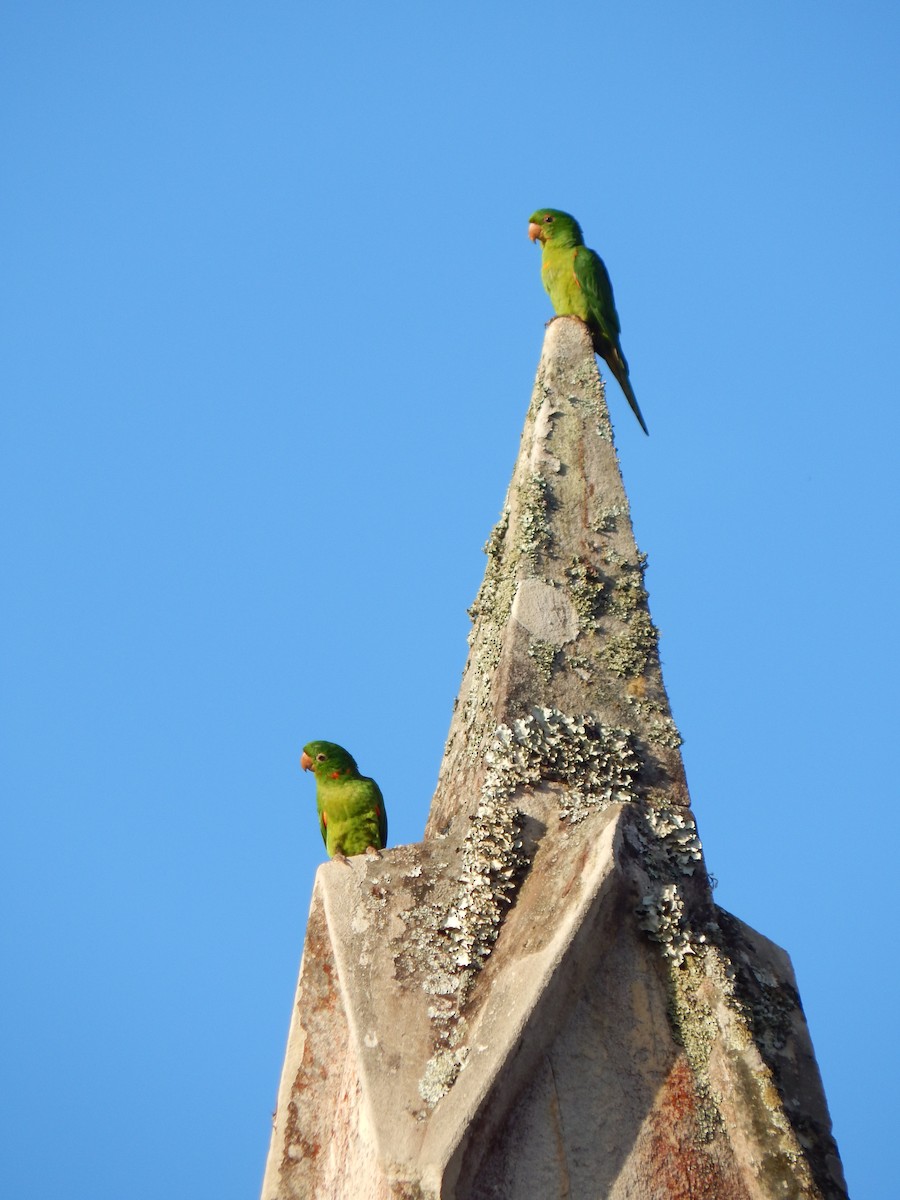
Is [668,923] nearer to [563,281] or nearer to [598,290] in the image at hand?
[598,290]

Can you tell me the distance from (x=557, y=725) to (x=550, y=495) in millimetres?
958

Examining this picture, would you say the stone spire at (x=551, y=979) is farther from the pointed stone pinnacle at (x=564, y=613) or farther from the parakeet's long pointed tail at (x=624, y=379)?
the parakeet's long pointed tail at (x=624, y=379)

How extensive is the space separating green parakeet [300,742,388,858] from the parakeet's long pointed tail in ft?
8.49

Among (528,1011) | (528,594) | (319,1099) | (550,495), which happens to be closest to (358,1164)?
(319,1099)

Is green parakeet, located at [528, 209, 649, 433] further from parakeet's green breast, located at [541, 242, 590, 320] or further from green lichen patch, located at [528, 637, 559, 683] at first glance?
green lichen patch, located at [528, 637, 559, 683]

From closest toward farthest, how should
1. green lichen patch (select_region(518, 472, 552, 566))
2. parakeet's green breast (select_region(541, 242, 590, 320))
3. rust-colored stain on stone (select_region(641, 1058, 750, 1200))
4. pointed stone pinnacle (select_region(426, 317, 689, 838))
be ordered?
rust-colored stain on stone (select_region(641, 1058, 750, 1200)) < pointed stone pinnacle (select_region(426, 317, 689, 838)) < green lichen patch (select_region(518, 472, 552, 566)) < parakeet's green breast (select_region(541, 242, 590, 320))

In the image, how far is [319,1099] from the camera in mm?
3967

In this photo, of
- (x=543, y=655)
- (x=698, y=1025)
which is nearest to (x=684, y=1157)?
(x=698, y=1025)

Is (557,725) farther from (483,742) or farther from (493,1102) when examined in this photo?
(493,1102)

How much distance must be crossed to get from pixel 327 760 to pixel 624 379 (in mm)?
2918

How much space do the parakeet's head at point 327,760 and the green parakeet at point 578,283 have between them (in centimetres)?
269

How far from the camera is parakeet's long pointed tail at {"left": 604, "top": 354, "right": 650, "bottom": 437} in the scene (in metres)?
6.09

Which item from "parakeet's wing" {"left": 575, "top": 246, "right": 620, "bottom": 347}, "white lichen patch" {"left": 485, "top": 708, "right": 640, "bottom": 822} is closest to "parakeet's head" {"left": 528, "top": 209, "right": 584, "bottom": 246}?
"parakeet's wing" {"left": 575, "top": 246, "right": 620, "bottom": 347}

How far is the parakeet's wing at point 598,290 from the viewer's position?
6.05 m
